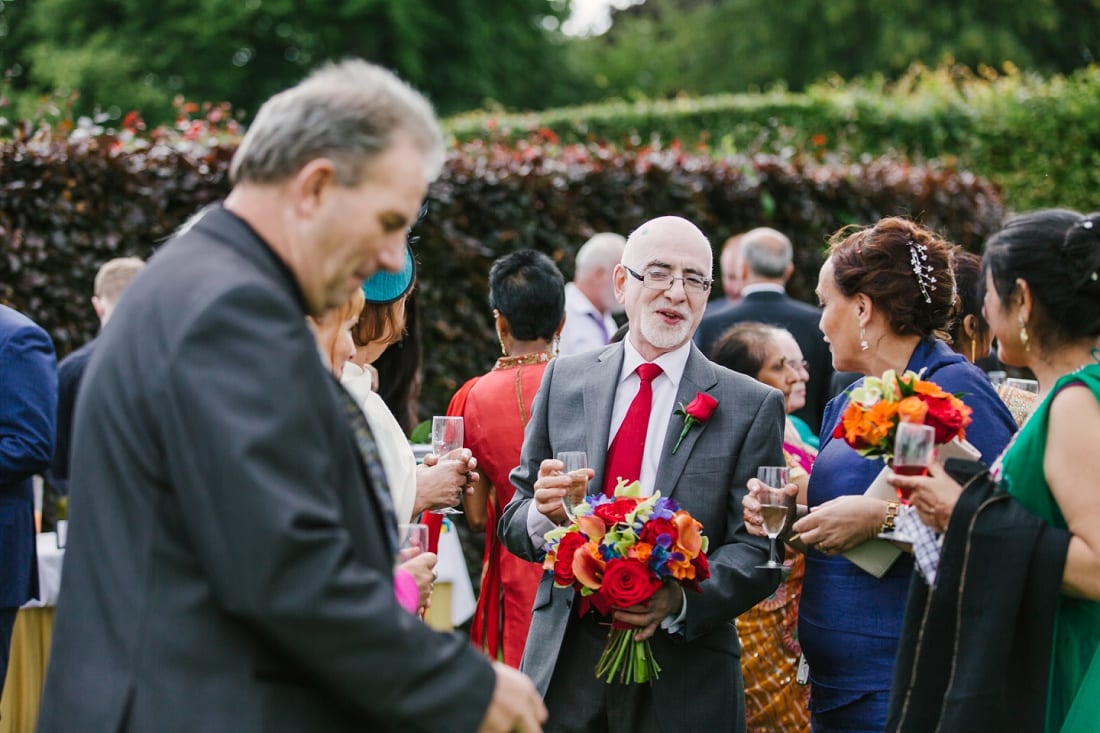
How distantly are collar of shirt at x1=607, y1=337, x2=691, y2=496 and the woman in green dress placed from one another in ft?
3.33

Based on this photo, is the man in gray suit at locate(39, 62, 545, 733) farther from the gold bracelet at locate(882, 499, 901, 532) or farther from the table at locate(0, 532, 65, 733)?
the table at locate(0, 532, 65, 733)

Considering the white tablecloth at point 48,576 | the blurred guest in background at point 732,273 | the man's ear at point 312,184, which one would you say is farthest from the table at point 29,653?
the blurred guest in background at point 732,273

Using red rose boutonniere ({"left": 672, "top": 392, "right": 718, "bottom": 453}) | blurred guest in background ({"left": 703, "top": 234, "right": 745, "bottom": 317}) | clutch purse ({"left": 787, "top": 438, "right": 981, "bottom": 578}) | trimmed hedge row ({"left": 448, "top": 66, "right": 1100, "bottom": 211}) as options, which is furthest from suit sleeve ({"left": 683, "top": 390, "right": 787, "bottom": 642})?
trimmed hedge row ({"left": 448, "top": 66, "right": 1100, "bottom": 211})

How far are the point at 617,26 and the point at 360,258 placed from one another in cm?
3766

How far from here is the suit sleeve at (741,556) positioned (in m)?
3.93

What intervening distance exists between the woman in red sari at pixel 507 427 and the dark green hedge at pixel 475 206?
182 centimetres

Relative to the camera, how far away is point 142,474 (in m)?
2.19

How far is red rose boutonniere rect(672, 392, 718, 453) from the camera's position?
4.11m

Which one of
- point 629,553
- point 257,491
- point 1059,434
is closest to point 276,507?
point 257,491

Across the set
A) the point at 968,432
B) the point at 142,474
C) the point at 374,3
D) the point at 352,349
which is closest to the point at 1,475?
the point at 352,349

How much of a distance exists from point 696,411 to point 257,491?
224 centimetres

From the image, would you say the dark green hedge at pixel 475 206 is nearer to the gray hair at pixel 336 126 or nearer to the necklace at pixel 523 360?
the necklace at pixel 523 360

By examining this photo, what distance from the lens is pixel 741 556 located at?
4035mm

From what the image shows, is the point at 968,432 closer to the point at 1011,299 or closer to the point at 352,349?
the point at 1011,299
